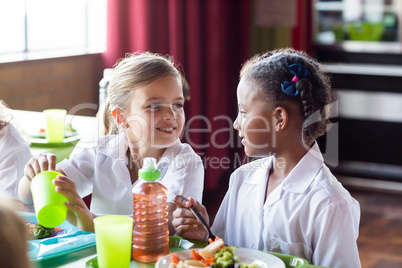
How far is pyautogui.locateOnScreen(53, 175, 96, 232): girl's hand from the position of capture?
4.48 feet

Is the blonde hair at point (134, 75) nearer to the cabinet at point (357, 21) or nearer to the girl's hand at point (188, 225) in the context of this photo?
the girl's hand at point (188, 225)

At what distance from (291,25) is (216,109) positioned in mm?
827

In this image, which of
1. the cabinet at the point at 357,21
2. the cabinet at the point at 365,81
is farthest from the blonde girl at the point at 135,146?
the cabinet at the point at 357,21

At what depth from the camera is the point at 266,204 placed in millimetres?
1573

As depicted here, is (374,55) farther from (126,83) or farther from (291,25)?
(126,83)

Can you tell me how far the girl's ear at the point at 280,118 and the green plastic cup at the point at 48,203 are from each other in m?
0.57

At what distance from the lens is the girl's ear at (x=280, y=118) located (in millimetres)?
1588

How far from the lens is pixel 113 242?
4.05ft

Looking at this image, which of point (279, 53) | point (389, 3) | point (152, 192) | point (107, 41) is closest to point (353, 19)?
point (389, 3)

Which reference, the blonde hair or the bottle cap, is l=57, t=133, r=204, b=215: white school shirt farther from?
the bottle cap

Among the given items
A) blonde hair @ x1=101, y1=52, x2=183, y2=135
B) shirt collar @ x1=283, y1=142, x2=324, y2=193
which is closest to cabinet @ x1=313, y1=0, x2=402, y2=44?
blonde hair @ x1=101, y1=52, x2=183, y2=135

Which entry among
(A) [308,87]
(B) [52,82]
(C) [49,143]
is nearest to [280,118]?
(A) [308,87]

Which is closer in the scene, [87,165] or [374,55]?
[87,165]

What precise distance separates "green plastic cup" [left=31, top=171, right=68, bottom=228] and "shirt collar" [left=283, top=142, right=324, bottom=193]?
547mm
